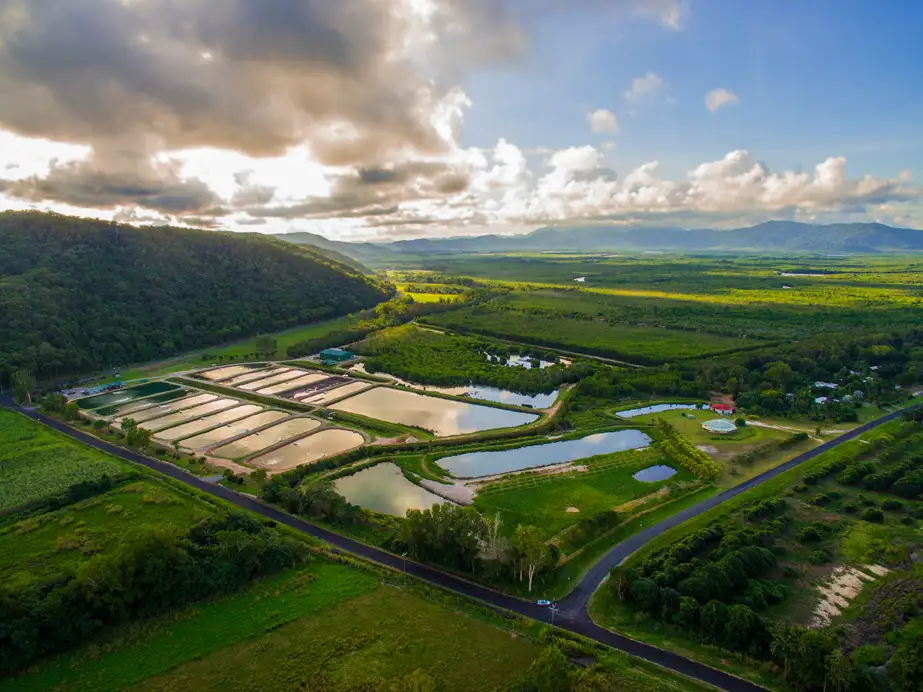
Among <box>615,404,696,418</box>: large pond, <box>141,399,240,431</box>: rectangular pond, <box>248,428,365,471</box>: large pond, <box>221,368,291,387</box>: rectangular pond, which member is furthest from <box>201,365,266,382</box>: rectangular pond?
<box>615,404,696,418</box>: large pond

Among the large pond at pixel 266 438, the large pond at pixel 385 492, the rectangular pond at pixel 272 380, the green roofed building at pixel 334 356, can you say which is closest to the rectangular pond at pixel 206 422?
the large pond at pixel 266 438

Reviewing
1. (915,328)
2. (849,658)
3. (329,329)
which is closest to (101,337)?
(329,329)

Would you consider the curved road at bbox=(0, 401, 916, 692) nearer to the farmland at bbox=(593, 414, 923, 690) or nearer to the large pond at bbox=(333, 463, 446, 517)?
the farmland at bbox=(593, 414, 923, 690)

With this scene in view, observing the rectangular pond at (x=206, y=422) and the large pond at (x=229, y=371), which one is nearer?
the rectangular pond at (x=206, y=422)

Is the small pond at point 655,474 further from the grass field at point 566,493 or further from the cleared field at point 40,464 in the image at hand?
the cleared field at point 40,464

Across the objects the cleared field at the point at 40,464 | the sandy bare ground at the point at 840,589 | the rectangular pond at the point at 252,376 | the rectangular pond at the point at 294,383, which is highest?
the cleared field at the point at 40,464

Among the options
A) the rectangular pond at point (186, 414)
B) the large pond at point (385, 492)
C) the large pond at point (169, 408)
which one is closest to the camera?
the large pond at point (385, 492)

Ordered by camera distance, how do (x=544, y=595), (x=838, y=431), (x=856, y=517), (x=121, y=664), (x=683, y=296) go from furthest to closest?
(x=683, y=296)
(x=838, y=431)
(x=856, y=517)
(x=544, y=595)
(x=121, y=664)

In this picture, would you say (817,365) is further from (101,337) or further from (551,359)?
(101,337)
